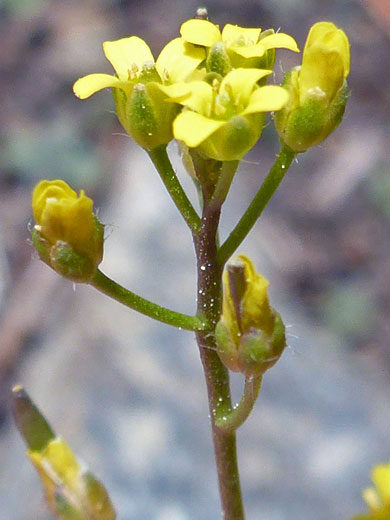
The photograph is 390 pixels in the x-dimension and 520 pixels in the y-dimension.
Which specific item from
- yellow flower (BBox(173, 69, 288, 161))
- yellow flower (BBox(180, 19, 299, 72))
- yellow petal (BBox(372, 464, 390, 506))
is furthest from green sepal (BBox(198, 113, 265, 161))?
yellow petal (BBox(372, 464, 390, 506))

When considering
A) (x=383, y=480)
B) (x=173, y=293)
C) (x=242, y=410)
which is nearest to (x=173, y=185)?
(x=242, y=410)

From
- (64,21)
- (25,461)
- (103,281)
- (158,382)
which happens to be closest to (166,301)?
(158,382)

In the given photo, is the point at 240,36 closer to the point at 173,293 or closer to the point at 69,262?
the point at 69,262

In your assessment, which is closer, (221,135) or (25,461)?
(221,135)

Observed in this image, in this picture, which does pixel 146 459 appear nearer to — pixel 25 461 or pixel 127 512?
pixel 127 512

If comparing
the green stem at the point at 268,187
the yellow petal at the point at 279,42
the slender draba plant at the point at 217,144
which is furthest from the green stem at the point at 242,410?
the yellow petal at the point at 279,42

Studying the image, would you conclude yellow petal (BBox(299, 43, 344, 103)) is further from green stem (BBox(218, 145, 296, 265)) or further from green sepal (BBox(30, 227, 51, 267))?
green sepal (BBox(30, 227, 51, 267))
